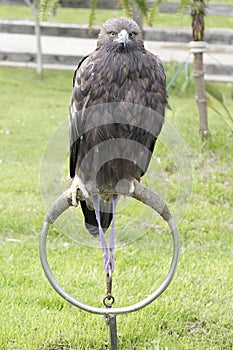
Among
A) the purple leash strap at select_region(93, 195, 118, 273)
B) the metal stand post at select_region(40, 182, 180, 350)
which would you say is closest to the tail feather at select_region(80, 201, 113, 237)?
the purple leash strap at select_region(93, 195, 118, 273)

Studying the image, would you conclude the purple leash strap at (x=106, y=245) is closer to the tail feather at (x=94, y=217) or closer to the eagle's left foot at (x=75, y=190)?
the eagle's left foot at (x=75, y=190)

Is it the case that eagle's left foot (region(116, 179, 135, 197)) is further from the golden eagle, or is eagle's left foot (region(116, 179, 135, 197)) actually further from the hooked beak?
the hooked beak

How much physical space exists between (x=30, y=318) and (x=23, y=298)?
0.82 ft

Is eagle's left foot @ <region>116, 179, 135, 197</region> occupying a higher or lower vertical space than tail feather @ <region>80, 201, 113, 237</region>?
higher

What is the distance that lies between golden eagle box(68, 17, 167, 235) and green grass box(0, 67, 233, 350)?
0.71 m

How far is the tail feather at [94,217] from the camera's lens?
3289 mm

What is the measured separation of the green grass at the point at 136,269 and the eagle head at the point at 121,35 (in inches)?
37.9

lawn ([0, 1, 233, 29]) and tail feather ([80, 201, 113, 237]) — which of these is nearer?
tail feather ([80, 201, 113, 237])

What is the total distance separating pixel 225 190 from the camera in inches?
216

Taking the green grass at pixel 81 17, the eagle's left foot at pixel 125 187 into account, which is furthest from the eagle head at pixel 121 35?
the green grass at pixel 81 17

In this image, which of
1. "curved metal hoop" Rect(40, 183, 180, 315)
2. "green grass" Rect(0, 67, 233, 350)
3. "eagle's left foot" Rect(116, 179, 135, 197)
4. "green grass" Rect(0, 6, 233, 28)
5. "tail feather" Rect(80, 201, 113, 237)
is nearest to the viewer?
"curved metal hoop" Rect(40, 183, 180, 315)

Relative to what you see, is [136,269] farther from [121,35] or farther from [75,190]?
[121,35]

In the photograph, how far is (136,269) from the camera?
4.27 meters

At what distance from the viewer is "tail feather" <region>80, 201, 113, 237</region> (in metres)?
3.29
